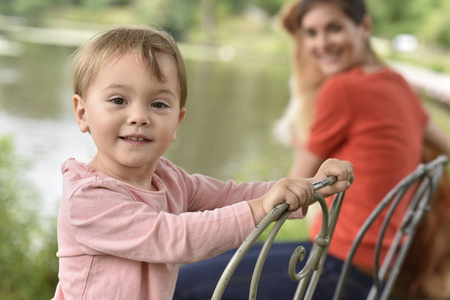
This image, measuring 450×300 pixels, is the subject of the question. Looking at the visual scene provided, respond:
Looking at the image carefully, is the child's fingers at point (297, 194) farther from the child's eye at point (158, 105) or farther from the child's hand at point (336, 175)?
the child's eye at point (158, 105)

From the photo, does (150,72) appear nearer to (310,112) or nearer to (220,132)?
(310,112)

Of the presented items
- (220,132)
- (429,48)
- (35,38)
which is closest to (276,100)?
(220,132)

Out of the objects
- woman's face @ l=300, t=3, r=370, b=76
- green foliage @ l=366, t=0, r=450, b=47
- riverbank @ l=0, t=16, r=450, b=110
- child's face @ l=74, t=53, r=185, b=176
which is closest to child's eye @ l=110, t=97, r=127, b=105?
child's face @ l=74, t=53, r=185, b=176

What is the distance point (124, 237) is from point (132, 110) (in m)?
0.17

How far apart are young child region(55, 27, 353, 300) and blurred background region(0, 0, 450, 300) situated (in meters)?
1.74

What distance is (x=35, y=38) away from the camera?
22.5ft

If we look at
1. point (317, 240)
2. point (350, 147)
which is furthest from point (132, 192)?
point (350, 147)

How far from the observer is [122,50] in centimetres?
80

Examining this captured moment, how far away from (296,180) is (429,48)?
31.4 ft

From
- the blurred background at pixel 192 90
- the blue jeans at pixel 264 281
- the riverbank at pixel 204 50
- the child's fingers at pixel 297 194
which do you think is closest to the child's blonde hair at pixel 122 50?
the child's fingers at pixel 297 194

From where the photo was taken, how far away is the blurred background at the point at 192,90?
3135mm

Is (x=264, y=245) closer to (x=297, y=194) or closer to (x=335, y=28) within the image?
(x=297, y=194)

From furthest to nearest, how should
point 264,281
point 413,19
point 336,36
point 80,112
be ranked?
point 413,19
point 336,36
point 264,281
point 80,112

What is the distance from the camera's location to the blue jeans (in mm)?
1438
